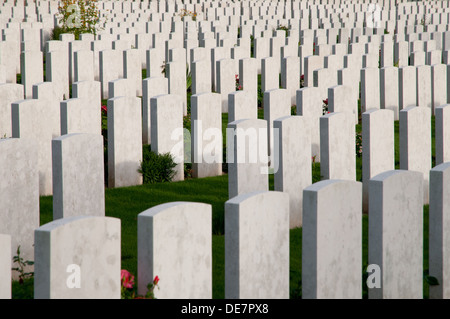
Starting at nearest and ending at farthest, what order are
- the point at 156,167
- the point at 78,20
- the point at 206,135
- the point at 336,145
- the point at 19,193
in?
the point at 19,193 < the point at 336,145 < the point at 156,167 < the point at 206,135 < the point at 78,20

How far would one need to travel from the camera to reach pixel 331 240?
4.07 meters

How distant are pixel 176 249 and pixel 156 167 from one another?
3.31 m

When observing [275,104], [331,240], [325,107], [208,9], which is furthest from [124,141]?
[208,9]

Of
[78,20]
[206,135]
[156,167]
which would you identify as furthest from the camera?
[78,20]

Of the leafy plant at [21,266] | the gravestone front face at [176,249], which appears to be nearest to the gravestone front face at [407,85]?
the leafy plant at [21,266]

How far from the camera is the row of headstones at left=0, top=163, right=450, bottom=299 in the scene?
3.47 metres

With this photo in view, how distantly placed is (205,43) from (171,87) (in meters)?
3.20

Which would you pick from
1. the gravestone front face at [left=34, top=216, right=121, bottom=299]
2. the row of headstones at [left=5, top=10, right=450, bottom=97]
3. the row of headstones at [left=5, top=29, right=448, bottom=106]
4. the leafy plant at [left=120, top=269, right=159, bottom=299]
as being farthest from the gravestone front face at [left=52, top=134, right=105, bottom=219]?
the row of headstones at [left=5, top=10, right=450, bottom=97]

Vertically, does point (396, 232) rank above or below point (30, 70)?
below

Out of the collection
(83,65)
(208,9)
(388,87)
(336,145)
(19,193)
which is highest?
(208,9)

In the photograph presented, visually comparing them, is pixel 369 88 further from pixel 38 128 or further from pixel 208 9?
pixel 208 9

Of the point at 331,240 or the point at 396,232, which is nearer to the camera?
the point at 331,240

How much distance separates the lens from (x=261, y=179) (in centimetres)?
570
